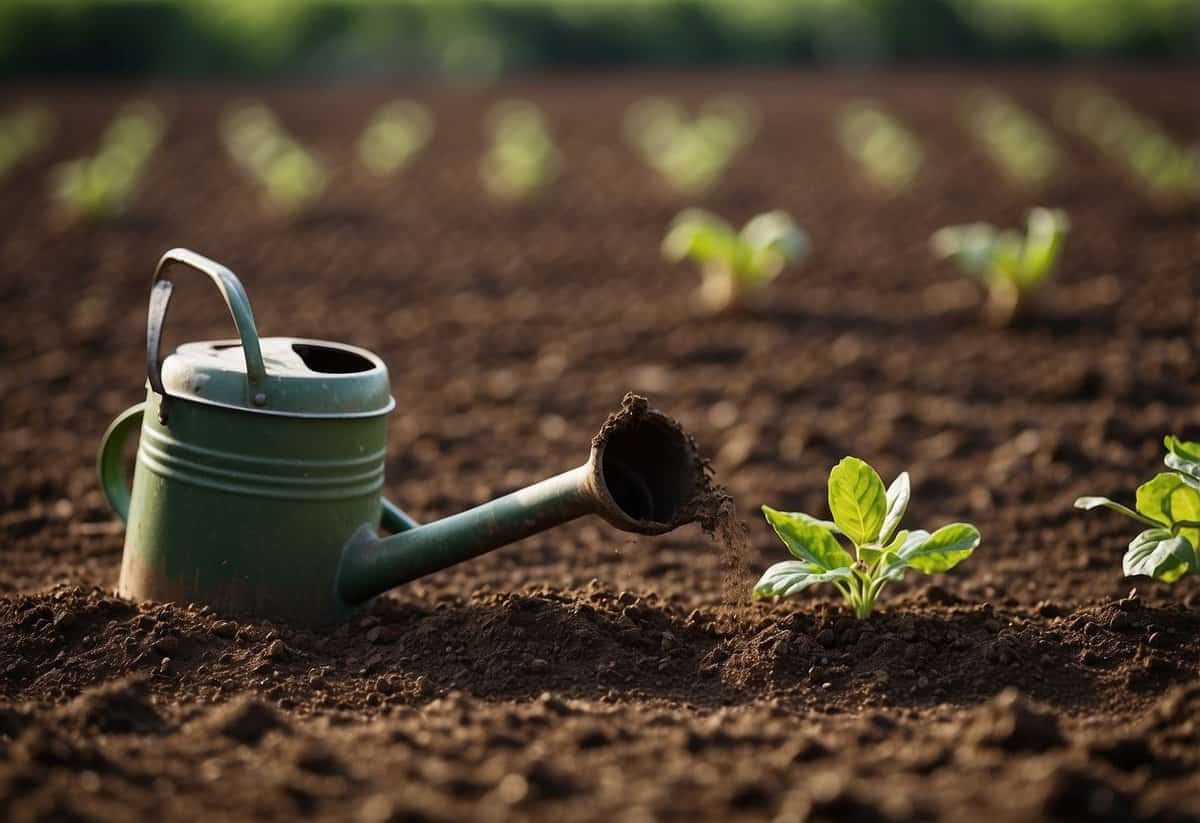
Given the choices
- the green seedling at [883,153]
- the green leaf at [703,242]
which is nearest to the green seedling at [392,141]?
the green seedling at [883,153]

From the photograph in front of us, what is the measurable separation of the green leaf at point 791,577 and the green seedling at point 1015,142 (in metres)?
7.03

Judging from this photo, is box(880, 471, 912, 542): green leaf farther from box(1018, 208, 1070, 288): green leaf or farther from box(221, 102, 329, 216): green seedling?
box(221, 102, 329, 216): green seedling

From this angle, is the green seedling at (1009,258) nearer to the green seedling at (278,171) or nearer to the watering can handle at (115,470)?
the watering can handle at (115,470)

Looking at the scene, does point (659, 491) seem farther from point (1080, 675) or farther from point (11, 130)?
point (11, 130)

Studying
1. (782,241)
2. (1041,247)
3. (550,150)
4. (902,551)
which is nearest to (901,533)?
(902,551)

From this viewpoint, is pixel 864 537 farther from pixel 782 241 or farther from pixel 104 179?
pixel 104 179

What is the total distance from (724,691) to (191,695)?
101 centimetres

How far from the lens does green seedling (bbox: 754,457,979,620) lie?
257 centimetres

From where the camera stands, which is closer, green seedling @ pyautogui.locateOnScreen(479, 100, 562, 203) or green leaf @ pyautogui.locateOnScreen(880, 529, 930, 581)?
green leaf @ pyautogui.locateOnScreen(880, 529, 930, 581)

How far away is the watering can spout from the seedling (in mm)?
820

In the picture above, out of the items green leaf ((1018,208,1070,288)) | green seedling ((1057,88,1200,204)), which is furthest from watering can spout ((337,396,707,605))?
green seedling ((1057,88,1200,204))

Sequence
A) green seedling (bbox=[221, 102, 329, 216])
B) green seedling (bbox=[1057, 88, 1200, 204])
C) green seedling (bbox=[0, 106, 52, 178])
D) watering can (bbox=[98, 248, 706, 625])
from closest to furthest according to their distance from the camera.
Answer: watering can (bbox=[98, 248, 706, 625])
green seedling (bbox=[1057, 88, 1200, 204])
green seedling (bbox=[221, 102, 329, 216])
green seedling (bbox=[0, 106, 52, 178])

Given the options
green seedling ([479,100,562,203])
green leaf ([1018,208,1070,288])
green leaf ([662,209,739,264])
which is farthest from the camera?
green seedling ([479,100,562,203])

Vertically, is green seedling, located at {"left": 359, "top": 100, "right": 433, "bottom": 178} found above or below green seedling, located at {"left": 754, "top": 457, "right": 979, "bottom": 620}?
above
